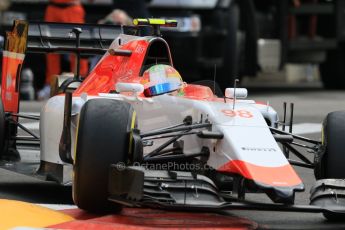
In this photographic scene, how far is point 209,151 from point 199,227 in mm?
679

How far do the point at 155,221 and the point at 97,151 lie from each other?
553mm

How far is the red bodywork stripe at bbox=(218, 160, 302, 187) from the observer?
714 centimetres

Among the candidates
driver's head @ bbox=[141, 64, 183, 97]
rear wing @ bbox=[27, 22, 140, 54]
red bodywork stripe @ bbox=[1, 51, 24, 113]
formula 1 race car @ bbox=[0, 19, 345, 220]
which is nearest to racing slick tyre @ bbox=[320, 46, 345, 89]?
rear wing @ bbox=[27, 22, 140, 54]

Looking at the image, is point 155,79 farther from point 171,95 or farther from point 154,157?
point 154,157

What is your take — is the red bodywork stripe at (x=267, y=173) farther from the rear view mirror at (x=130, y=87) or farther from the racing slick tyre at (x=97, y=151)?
the rear view mirror at (x=130, y=87)

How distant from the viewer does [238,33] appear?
18.6 m

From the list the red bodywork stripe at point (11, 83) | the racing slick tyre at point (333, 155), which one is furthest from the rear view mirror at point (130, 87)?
the red bodywork stripe at point (11, 83)

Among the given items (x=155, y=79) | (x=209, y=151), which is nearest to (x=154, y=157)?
(x=209, y=151)

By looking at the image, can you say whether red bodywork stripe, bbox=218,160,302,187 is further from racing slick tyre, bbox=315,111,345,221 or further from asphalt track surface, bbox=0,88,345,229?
racing slick tyre, bbox=315,111,345,221

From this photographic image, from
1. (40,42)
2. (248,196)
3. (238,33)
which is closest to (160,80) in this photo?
(248,196)

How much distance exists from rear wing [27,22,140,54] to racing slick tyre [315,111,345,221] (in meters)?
2.63

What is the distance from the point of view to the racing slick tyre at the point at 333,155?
796 centimetres

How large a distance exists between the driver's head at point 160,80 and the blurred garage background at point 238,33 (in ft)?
24.6

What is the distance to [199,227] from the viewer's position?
726cm
